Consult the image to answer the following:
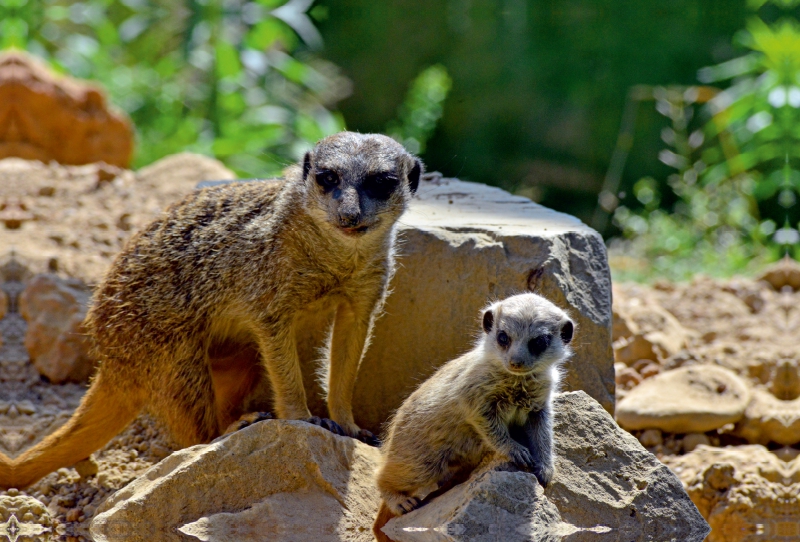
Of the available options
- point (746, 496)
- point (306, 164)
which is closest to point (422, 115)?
point (306, 164)

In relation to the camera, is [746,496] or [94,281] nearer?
[746,496]

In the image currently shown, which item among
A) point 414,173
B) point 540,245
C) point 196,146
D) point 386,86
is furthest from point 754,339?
point 386,86

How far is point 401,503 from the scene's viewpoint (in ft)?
10.7

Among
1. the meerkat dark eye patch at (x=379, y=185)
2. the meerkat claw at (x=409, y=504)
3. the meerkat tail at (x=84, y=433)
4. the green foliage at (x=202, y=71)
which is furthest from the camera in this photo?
the green foliage at (x=202, y=71)

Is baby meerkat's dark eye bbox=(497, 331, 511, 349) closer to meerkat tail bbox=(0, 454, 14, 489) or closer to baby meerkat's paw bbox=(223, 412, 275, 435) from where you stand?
baby meerkat's paw bbox=(223, 412, 275, 435)

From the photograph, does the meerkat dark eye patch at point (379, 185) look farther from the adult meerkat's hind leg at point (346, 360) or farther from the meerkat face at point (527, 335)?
the meerkat face at point (527, 335)

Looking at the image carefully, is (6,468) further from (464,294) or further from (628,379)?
(628,379)

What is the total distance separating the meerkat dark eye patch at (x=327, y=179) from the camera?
358 centimetres

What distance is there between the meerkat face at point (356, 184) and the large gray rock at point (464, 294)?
0.43 m

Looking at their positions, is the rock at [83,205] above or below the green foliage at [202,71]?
below

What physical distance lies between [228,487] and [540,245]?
1663mm

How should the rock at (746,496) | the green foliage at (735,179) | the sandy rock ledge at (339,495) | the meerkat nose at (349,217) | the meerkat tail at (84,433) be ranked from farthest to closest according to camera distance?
the green foliage at (735,179)
the rock at (746,496)
the meerkat tail at (84,433)
the meerkat nose at (349,217)
the sandy rock ledge at (339,495)

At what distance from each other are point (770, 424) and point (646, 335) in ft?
3.07

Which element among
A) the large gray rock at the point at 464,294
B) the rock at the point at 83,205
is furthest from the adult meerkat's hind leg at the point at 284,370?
the rock at the point at 83,205
